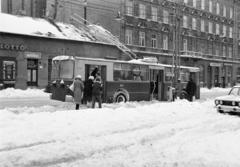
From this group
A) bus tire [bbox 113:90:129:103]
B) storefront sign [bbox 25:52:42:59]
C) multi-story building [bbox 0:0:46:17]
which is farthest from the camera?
multi-story building [bbox 0:0:46:17]

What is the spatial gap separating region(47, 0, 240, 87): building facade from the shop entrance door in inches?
408

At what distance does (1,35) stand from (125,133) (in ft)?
82.0

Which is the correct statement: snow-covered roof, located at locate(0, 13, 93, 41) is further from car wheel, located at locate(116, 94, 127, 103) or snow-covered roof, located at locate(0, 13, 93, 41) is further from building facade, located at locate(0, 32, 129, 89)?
car wheel, located at locate(116, 94, 127, 103)

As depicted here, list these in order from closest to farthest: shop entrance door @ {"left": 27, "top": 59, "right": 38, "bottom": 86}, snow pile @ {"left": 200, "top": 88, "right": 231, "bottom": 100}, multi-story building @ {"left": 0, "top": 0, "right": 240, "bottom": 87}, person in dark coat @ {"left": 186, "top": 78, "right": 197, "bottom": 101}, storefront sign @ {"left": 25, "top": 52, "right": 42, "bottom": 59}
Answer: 1. person in dark coat @ {"left": 186, "top": 78, "right": 197, "bottom": 101}
2. snow pile @ {"left": 200, "top": 88, "right": 231, "bottom": 100}
3. storefront sign @ {"left": 25, "top": 52, "right": 42, "bottom": 59}
4. shop entrance door @ {"left": 27, "top": 59, "right": 38, "bottom": 86}
5. multi-story building @ {"left": 0, "top": 0, "right": 240, "bottom": 87}

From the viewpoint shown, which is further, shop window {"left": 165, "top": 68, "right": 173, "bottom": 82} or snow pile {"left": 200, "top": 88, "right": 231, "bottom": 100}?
snow pile {"left": 200, "top": 88, "right": 231, "bottom": 100}

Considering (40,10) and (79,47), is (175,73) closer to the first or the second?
(79,47)

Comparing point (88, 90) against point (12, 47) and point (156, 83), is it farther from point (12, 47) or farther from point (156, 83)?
point (12, 47)

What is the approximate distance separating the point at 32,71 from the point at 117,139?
27380mm

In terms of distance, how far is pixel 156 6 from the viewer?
165 ft

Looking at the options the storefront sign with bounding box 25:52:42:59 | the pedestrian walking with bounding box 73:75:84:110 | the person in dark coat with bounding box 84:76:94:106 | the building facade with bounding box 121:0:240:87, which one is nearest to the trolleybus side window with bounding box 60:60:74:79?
the person in dark coat with bounding box 84:76:94:106

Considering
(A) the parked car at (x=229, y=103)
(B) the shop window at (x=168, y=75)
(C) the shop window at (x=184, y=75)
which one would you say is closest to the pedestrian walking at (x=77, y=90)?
(A) the parked car at (x=229, y=103)

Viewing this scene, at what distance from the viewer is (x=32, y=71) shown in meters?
36.6

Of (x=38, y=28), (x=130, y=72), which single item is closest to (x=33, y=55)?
(x=38, y=28)

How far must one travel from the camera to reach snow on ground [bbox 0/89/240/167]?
8.20 meters
